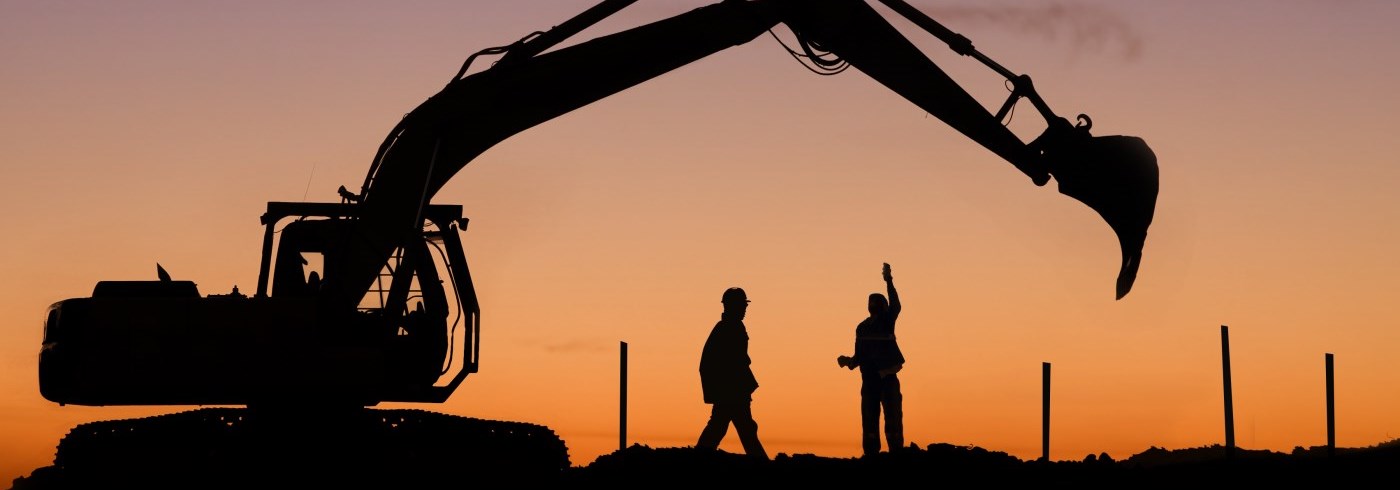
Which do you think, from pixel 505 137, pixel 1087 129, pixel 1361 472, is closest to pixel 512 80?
pixel 505 137

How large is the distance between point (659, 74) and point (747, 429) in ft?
15.3

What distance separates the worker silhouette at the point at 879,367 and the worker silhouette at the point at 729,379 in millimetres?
1235

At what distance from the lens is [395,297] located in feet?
52.0

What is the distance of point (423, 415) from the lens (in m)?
16.9

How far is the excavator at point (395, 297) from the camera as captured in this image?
14.2 metres

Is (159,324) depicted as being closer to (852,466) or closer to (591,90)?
(591,90)

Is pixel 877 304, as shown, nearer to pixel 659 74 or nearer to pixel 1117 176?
pixel 1117 176

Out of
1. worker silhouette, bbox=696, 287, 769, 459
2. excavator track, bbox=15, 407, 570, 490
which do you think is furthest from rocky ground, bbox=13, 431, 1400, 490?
worker silhouette, bbox=696, 287, 769, 459

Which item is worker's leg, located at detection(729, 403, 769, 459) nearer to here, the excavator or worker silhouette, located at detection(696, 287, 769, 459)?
worker silhouette, located at detection(696, 287, 769, 459)

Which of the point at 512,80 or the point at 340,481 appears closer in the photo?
the point at 340,481

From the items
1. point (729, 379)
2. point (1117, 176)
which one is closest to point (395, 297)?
point (729, 379)

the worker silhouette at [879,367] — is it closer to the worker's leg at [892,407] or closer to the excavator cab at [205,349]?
the worker's leg at [892,407]

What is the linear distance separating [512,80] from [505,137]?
50 centimetres

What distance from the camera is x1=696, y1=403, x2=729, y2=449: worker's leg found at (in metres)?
20.1
